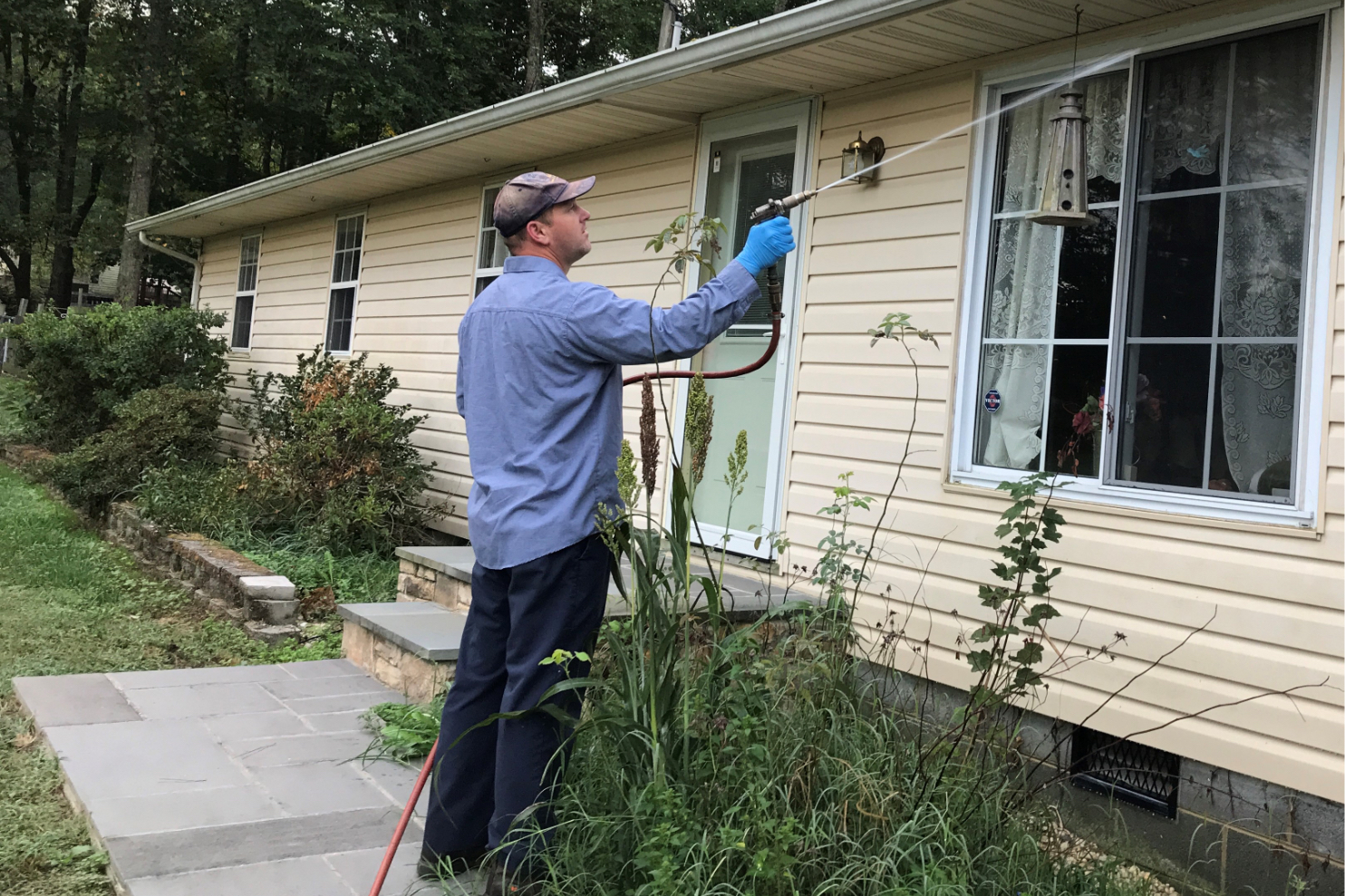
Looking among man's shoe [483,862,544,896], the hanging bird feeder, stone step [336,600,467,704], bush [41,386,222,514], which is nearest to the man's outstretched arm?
the hanging bird feeder

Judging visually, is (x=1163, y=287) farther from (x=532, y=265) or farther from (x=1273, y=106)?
(x=532, y=265)

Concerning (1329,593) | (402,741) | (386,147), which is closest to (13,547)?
(386,147)

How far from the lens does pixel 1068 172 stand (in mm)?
3357

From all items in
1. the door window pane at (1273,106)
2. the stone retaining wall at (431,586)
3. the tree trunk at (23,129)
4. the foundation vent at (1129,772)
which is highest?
the tree trunk at (23,129)

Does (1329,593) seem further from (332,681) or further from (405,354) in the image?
(405,354)

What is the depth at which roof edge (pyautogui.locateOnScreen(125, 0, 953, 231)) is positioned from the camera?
13.8ft

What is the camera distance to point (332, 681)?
4840mm

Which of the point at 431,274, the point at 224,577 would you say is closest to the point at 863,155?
the point at 224,577

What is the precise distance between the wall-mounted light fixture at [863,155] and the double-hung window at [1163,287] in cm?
64

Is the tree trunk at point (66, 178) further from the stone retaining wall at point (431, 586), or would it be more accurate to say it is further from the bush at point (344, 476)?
the stone retaining wall at point (431, 586)

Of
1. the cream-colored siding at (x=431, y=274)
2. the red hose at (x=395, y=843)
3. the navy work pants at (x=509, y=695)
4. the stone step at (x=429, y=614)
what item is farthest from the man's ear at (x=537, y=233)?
the cream-colored siding at (x=431, y=274)

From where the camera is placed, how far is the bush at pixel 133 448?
29.8 feet

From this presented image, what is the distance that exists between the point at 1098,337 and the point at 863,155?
1.53 meters

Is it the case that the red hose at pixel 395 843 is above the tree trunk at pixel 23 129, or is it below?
below
